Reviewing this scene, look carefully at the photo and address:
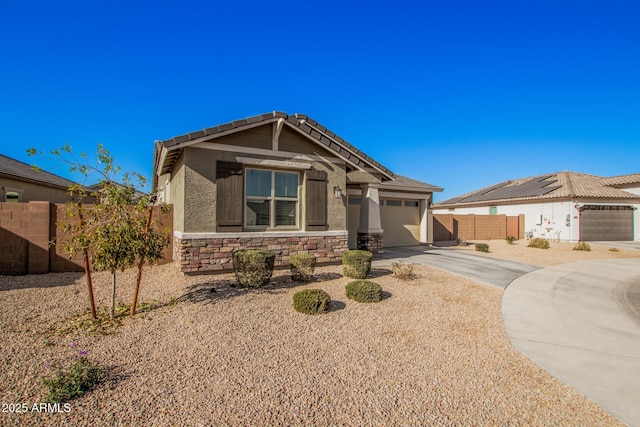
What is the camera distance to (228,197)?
26.5 feet

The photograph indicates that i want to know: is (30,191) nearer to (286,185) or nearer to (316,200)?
(286,185)

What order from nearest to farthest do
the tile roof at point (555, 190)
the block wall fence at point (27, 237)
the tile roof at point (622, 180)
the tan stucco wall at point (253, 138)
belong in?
the block wall fence at point (27, 237), the tan stucco wall at point (253, 138), the tile roof at point (555, 190), the tile roof at point (622, 180)

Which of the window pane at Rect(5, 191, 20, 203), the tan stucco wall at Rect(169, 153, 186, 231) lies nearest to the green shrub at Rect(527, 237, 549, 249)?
the tan stucco wall at Rect(169, 153, 186, 231)

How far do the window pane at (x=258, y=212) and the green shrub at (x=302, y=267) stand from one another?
183 centimetres

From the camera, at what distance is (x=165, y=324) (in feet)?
15.7

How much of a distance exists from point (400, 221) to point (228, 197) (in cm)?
962

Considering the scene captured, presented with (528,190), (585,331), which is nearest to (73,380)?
(585,331)

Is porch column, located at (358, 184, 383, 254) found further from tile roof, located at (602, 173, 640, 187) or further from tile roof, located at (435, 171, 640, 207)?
tile roof, located at (602, 173, 640, 187)

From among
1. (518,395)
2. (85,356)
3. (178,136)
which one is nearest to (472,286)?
(518,395)

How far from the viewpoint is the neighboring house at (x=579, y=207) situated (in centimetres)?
1939

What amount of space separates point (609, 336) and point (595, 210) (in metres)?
20.4

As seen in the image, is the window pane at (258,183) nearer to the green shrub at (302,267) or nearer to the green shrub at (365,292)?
the green shrub at (302,267)

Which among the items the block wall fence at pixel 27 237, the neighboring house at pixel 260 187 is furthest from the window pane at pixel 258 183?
the block wall fence at pixel 27 237

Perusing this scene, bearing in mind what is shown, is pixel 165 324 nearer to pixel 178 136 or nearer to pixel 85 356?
pixel 85 356
